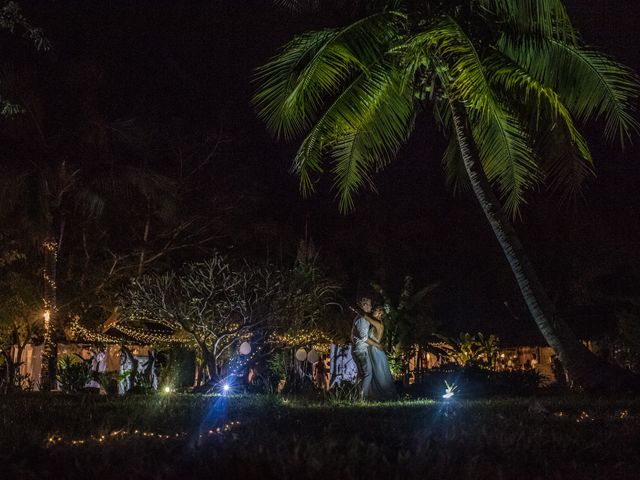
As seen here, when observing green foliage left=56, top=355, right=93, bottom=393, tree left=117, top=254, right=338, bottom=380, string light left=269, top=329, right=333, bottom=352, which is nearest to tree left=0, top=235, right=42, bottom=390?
green foliage left=56, top=355, right=93, bottom=393

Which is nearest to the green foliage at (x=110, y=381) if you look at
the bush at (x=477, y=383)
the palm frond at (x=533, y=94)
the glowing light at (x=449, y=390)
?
the bush at (x=477, y=383)

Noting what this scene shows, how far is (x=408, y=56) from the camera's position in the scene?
11.7m

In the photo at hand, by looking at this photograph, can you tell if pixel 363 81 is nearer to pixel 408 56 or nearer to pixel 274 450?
pixel 408 56

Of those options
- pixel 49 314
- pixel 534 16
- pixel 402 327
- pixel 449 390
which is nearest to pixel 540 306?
pixel 534 16

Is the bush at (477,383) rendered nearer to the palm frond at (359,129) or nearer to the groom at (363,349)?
the groom at (363,349)

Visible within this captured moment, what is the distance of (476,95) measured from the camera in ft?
35.6

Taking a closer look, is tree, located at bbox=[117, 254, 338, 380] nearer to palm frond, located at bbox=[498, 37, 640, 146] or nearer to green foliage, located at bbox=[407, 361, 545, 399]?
green foliage, located at bbox=[407, 361, 545, 399]

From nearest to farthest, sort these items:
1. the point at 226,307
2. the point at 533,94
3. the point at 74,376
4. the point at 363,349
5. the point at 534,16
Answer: the point at 534,16 < the point at 533,94 < the point at 363,349 < the point at 226,307 < the point at 74,376

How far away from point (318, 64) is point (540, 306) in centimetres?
516

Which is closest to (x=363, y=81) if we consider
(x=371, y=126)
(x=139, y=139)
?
(x=371, y=126)

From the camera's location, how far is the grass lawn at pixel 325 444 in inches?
182

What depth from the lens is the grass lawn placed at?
462 cm

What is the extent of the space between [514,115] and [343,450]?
8799mm

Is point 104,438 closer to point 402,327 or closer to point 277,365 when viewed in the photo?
point 277,365
